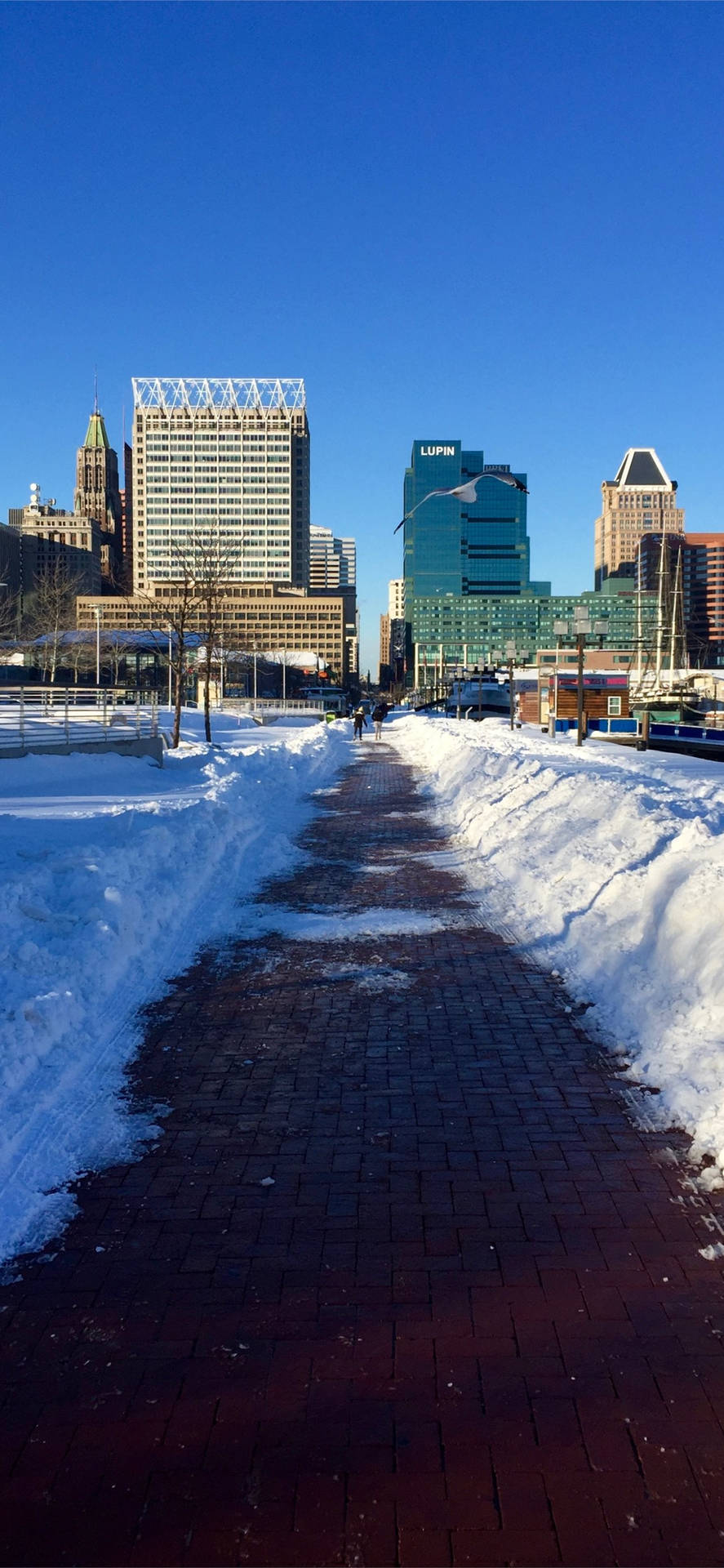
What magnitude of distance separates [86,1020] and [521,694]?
205 ft

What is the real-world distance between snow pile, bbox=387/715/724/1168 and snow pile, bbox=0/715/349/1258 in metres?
2.84

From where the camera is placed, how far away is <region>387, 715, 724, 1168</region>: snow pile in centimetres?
565

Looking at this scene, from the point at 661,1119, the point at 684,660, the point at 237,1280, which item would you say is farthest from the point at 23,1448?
the point at 684,660

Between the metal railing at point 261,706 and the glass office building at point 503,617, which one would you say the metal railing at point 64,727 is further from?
the glass office building at point 503,617

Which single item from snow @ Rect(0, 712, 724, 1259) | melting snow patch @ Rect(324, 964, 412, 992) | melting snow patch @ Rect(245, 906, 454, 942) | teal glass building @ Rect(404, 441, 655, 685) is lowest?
melting snow patch @ Rect(324, 964, 412, 992)

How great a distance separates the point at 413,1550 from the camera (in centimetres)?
252

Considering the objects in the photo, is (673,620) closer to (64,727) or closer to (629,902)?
(64,727)

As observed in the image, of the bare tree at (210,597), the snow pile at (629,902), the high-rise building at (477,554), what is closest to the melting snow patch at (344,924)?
the snow pile at (629,902)

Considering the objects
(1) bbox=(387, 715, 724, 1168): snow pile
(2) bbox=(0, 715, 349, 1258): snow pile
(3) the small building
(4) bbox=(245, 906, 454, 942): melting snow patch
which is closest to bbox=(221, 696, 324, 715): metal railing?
(3) the small building

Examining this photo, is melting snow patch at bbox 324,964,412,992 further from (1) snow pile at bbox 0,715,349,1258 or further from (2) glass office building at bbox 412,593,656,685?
(2) glass office building at bbox 412,593,656,685

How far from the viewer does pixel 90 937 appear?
729 cm

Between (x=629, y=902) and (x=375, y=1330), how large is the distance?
5423mm

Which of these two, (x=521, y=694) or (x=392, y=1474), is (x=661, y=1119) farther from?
(x=521, y=694)

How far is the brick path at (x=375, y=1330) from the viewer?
2627 millimetres
